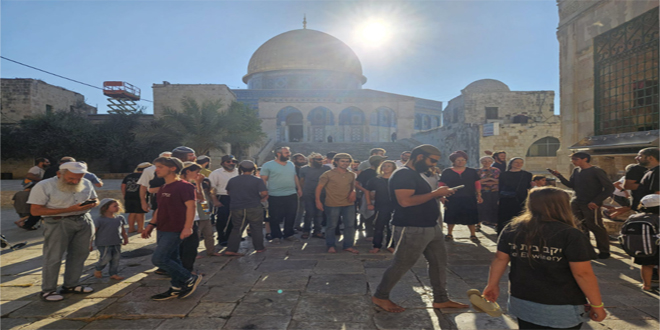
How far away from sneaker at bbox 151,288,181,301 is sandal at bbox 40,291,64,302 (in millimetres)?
890

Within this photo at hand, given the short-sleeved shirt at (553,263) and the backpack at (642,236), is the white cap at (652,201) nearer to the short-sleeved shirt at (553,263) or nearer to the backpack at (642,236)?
the backpack at (642,236)

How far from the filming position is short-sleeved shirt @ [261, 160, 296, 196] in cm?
627

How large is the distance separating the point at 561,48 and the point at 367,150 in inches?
689

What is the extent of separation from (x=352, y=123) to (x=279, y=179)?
29144mm

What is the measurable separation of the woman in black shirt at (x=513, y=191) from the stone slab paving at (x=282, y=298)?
3.39ft

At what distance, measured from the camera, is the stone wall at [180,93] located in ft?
79.3

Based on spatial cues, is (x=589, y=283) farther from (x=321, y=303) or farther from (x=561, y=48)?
(x=561, y=48)

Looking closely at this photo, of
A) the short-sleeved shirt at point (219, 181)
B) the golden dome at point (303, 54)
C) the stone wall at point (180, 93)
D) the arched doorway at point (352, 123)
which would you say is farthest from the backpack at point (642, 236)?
the golden dome at point (303, 54)

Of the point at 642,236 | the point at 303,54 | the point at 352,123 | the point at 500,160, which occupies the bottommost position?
the point at 642,236

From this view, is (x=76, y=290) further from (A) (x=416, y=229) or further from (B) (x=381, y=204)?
(B) (x=381, y=204)

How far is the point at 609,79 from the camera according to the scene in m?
8.27

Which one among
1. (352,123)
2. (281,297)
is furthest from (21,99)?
(281,297)

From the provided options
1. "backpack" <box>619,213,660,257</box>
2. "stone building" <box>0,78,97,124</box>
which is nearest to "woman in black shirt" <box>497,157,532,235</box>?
"backpack" <box>619,213,660,257</box>

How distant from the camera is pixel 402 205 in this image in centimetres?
318
